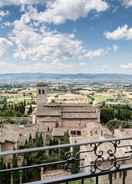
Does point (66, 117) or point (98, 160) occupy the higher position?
point (98, 160)

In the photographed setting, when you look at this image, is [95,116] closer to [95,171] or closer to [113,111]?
[113,111]

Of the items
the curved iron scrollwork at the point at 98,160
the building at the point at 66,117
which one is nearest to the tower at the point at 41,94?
the building at the point at 66,117

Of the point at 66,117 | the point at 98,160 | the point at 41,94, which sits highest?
the point at 98,160

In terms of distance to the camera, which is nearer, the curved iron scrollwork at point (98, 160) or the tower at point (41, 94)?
the curved iron scrollwork at point (98, 160)

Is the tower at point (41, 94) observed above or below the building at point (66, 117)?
above

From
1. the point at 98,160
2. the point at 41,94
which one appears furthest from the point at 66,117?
the point at 98,160

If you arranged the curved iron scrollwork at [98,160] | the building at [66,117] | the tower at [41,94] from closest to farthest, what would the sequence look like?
the curved iron scrollwork at [98,160], the building at [66,117], the tower at [41,94]

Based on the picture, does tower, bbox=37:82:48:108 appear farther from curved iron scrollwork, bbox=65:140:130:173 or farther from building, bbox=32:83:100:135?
curved iron scrollwork, bbox=65:140:130:173

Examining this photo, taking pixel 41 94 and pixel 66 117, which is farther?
pixel 41 94

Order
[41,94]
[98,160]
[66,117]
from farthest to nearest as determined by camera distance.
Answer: [41,94], [66,117], [98,160]

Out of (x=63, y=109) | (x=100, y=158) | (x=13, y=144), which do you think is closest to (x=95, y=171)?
(x=100, y=158)

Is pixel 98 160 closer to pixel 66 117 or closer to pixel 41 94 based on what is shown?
pixel 66 117

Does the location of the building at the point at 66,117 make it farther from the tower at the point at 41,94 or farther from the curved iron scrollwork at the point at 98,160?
the curved iron scrollwork at the point at 98,160

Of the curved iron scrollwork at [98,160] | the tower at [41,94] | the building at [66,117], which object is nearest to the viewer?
the curved iron scrollwork at [98,160]
